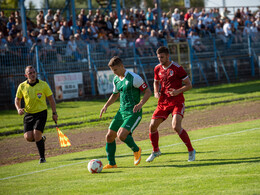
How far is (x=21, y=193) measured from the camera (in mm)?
6020

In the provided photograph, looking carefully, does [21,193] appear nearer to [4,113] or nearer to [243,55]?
[4,113]

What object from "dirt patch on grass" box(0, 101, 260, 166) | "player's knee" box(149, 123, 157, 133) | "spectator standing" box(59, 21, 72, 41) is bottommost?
"dirt patch on grass" box(0, 101, 260, 166)

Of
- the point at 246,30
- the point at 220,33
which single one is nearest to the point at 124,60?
the point at 220,33

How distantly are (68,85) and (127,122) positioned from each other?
13706 millimetres

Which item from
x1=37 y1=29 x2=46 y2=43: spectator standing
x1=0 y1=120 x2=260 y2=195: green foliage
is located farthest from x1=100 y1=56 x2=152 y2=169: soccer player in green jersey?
x1=37 y1=29 x2=46 y2=43: spectator standing

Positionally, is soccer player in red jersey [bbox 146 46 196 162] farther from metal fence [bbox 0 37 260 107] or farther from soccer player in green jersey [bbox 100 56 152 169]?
metal fence [bbox 0 37 260 107]

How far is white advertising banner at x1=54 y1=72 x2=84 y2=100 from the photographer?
66.2 ft

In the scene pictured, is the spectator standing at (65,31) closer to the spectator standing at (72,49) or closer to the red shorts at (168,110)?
the spectator standing at (72,49)

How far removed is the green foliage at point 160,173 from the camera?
5.45 m

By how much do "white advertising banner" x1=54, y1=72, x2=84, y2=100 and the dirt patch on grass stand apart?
22.4 feet

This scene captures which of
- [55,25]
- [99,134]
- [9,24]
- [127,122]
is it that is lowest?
[99,134]

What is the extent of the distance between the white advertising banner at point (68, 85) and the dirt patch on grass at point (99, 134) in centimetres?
683

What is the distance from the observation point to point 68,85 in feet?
67.7

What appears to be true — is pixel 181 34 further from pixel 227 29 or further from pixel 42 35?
pixel 42 35
